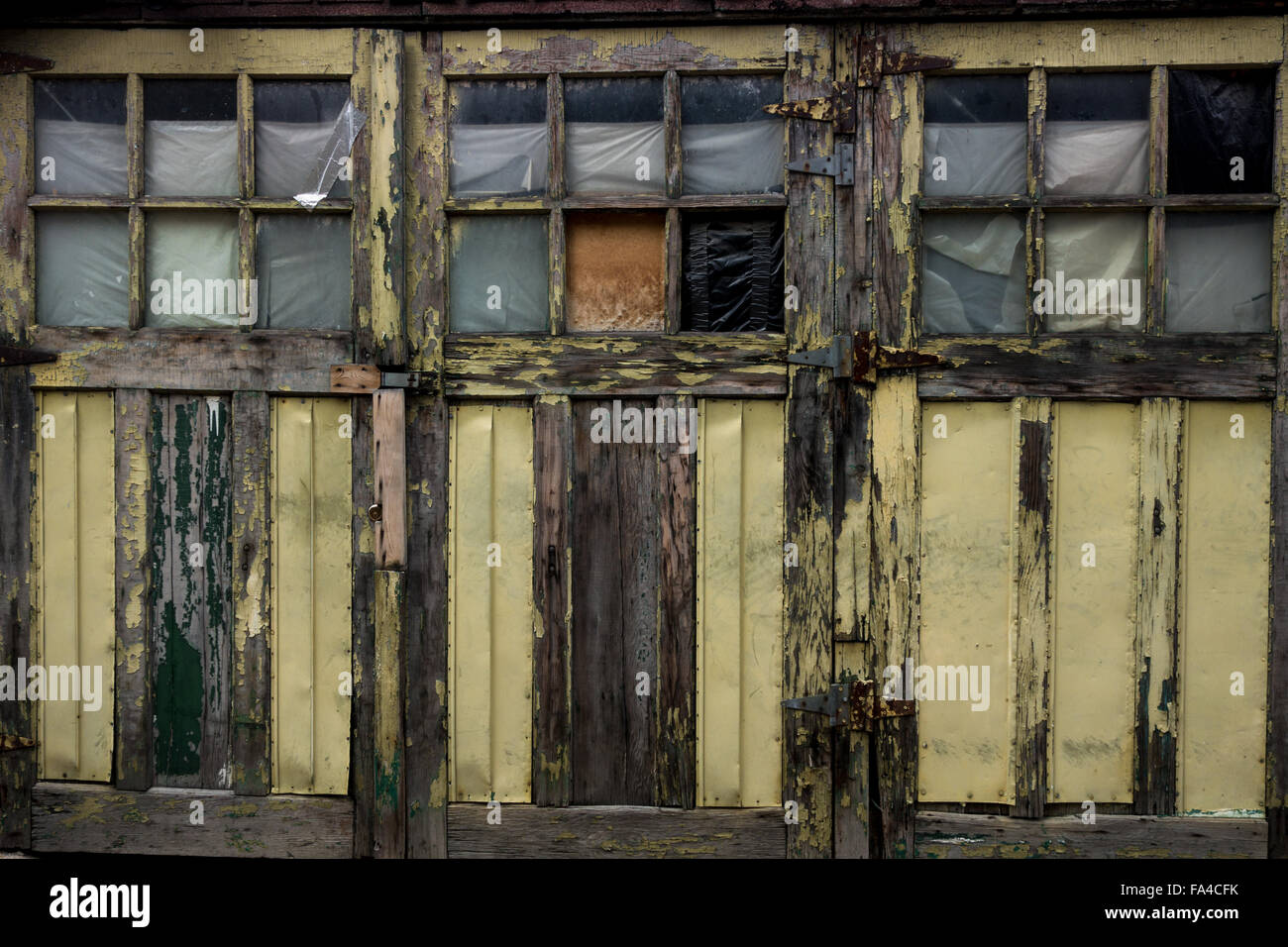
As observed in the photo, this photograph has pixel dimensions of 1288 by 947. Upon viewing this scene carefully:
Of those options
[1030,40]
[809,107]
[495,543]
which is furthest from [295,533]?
[1030,40]

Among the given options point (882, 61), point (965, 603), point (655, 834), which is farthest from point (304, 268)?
point (965, 603)

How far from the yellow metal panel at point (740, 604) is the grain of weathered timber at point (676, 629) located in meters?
0.03

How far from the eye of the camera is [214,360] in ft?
9.73

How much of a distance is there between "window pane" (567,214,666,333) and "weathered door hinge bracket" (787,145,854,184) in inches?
20.2

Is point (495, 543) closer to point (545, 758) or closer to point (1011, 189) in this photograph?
point (545, 758)

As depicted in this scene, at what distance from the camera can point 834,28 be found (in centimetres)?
291

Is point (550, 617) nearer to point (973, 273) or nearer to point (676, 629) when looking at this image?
point (676, 629)

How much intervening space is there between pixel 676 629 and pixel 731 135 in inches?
67.3

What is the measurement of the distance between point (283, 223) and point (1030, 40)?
262 centimetres

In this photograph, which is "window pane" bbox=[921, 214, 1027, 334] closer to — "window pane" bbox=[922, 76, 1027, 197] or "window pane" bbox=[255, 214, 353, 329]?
"window pane" bbox=[922, 76, 1027, 197]

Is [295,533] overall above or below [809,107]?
below

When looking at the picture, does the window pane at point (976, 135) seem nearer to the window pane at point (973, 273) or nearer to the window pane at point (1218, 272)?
the window pane at point (973, 273)

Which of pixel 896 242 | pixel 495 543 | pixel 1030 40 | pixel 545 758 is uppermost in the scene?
pixel 1030 40

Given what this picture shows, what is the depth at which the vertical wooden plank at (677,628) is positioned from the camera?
9.63ft
